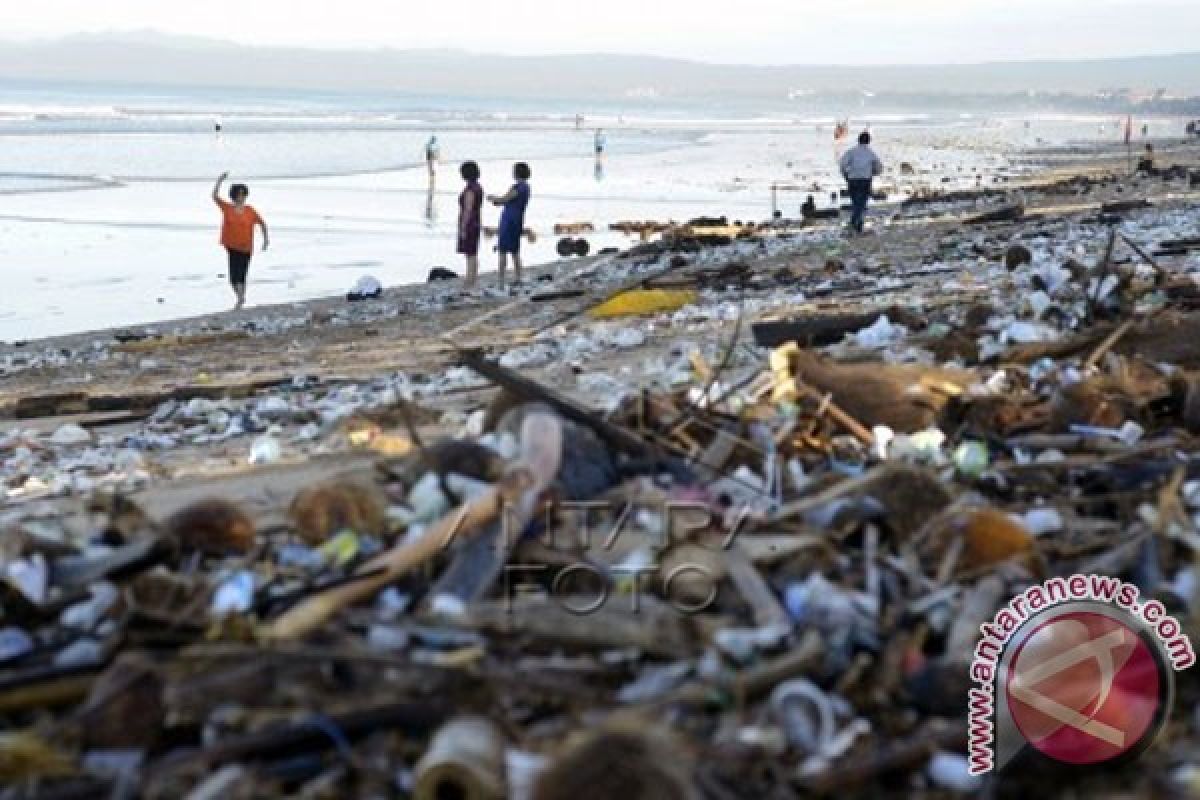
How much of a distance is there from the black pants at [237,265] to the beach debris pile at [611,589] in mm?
9738

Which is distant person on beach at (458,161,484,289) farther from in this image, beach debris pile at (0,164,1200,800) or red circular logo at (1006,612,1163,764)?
red circular logo at (1006,612,1163,764)

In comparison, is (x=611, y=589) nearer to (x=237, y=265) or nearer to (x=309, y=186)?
(x=237, y=265)

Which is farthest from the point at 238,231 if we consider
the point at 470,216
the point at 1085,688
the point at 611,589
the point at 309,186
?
the point at 309,186

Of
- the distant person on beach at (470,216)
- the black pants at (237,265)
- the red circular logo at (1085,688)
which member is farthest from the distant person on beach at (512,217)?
the red circular logo at (1085,688)

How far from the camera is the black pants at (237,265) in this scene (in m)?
15.3

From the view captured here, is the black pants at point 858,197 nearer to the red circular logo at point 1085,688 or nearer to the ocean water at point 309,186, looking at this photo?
the ocean water at point 309,186

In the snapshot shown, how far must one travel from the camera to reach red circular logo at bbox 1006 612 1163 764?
2.84 m

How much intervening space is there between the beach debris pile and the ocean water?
39.6 feet

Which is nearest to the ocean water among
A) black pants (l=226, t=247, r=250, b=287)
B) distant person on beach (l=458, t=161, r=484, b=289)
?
black pants (l=226, t=247, r=250, b=287)

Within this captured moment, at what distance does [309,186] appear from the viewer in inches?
1277

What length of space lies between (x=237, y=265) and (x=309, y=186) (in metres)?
17.6

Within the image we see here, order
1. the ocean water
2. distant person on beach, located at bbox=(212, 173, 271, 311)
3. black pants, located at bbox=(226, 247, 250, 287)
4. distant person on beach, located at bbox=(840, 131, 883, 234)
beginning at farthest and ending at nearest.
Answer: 1. distant person on beach, located at bbox=(840, 131, 883, 234)
2. the ocean water
3. black pants, located at bbox=(226, 247, 250, 287)
4. distant person on beach, located at bbox=(212, 173, 271, 311)

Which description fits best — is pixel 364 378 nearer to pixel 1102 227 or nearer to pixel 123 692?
pixel 123 692

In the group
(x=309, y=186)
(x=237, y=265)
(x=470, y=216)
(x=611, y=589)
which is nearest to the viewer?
(x=611, y=589)
